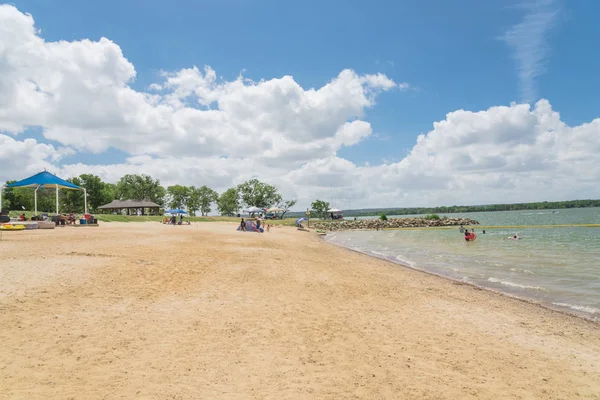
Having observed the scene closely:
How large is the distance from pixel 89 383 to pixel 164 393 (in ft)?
3.49

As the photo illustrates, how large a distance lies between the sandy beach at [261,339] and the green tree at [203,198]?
308 ft

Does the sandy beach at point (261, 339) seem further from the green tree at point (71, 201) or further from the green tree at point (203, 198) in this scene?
the green tree at point (203, 198)

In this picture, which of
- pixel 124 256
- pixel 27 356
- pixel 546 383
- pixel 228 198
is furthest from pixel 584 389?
pixel 228 198

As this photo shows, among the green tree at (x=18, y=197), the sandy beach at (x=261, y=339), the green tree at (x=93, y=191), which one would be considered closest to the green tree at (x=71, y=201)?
the green tree at (x=93, y=191)

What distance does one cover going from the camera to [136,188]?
91625mm

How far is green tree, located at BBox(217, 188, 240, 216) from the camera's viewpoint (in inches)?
3945

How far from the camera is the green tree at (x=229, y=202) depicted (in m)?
100

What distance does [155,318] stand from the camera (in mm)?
7281

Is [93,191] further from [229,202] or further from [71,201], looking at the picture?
[229,202]

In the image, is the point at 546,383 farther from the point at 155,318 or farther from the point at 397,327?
the point at 155,318

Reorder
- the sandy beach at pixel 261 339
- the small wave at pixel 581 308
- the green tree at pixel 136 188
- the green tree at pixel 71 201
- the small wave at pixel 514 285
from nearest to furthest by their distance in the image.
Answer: the sandy beach at pixel 261 339 → the small wave at pixel 581 308 → the small wave at pixel 514 285 → the green tree at pixel 71 201 → the green tree at pixel 136 188

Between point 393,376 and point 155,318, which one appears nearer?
point 393,376

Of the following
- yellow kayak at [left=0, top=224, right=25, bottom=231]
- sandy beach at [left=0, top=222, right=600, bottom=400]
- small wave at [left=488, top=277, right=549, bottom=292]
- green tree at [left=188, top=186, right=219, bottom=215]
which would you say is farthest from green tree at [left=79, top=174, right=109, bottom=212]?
small wave at [left=488, top=277, right=549, bottom=292]

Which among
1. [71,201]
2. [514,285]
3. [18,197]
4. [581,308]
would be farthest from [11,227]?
[18,197]
